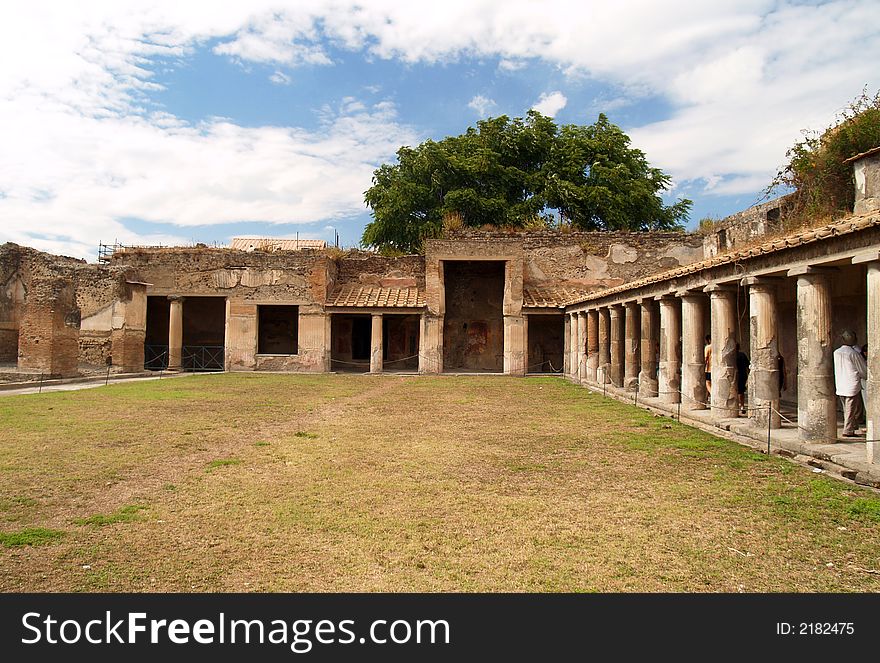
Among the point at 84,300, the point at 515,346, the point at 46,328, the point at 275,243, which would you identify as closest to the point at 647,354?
the point at 515,346

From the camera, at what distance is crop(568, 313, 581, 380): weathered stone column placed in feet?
68.6

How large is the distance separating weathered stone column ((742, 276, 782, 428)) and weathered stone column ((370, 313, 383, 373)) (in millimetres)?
14902

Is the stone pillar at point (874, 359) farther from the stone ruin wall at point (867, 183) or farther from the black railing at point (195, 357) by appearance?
A: the black railing at point (195, 357)

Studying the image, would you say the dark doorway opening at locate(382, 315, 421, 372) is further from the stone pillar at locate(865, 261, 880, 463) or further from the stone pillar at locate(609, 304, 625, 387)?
the stone pillar at locate(865, 261, 880, 463)

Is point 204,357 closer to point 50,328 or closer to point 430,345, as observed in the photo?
point 50,328

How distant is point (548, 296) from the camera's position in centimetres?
2336

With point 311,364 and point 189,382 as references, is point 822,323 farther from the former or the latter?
point 311,364

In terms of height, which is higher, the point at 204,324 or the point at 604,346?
the point at 204,324

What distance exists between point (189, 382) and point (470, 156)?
22179 mm

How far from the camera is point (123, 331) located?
65.8 feet

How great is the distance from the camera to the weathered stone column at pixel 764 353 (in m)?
8.85

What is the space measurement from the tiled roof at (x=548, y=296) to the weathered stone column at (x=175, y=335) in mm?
12902

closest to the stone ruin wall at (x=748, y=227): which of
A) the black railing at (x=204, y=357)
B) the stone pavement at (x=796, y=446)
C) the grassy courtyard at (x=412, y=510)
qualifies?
the stone pavement at (x=796, y=446)

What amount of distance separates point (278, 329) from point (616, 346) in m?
15.3
